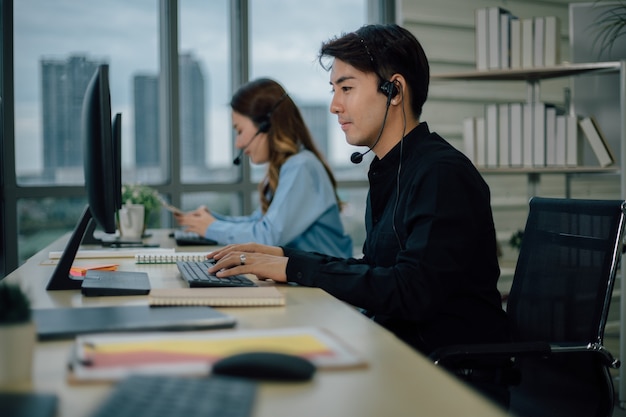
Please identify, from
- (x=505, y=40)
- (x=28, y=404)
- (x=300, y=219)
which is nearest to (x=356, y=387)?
(x=28, y=404)

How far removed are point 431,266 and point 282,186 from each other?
Answer: 4.00 ft

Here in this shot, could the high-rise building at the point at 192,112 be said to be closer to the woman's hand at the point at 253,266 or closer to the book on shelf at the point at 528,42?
the book on shelf at the point at 528,42

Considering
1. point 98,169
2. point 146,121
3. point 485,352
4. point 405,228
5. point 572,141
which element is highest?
point 146,121

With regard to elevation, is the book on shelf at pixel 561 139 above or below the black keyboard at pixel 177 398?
above

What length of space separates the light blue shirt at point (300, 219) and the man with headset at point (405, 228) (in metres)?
0.72

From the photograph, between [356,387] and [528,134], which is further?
[528,134]

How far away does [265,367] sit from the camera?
0.77 metres

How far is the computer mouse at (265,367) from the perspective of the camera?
77 cm

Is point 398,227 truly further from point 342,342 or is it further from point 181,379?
point 181,379

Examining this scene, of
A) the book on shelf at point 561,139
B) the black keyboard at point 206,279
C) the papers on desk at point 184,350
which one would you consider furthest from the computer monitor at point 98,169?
the book on shelf at point 561,139

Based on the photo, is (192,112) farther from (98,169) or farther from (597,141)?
(98,169)

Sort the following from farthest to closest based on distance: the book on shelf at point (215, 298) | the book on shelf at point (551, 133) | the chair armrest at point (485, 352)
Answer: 1. the book on shelf at point (551, 133)
2. the chair armrest at point (485, 352)
3. the book on shelf at point (215, 298)

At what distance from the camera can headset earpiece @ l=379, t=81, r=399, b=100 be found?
1.69 m

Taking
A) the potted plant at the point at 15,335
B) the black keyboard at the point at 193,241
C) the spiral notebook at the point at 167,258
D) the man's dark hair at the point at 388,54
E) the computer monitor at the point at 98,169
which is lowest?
the black keyboard at the point at 193,241
